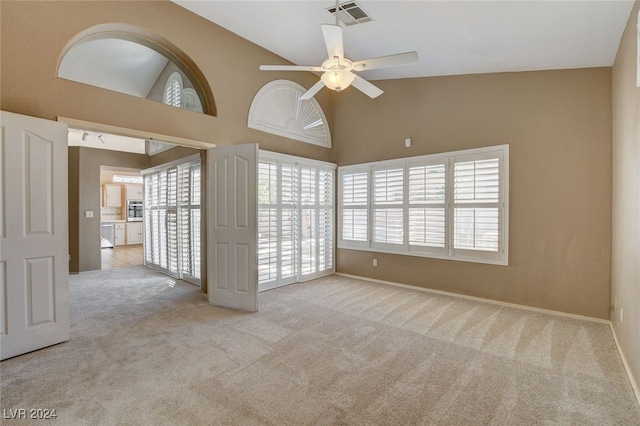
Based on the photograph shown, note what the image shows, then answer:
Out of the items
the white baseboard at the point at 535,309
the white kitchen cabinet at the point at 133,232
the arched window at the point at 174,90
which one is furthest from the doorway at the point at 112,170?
the white baseboard at the point at 535,309

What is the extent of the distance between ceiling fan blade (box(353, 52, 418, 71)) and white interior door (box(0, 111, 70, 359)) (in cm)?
295

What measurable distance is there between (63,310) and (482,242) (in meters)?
5.07

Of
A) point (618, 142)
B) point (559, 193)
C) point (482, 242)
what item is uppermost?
point (618, 142)

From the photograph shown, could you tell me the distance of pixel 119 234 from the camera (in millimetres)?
10328

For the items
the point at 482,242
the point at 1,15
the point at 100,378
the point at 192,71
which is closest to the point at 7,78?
the point at 1,15

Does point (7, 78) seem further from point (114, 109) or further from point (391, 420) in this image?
point (391, 420)

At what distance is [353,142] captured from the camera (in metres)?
5.69

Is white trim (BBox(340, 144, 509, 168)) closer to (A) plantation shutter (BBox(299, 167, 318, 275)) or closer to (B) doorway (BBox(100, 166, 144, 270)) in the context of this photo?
(A) plantation shutter (BBox(299, 167, 318, 275))

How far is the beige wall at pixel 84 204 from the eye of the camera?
6.36 m

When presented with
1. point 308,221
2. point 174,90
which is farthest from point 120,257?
point 308,221

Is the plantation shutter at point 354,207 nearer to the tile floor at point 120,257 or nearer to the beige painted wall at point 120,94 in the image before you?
the beige painted wall at point 120,94

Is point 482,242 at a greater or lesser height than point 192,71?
lesser

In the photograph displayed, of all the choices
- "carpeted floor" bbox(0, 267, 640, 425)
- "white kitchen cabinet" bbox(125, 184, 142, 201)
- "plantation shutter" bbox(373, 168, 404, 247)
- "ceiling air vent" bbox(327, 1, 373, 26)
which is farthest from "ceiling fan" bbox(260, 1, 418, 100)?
"white kitchen cabinet" bbox(125, 184, 142, 201)

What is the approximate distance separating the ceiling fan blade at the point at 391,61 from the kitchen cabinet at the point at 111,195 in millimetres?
11077
